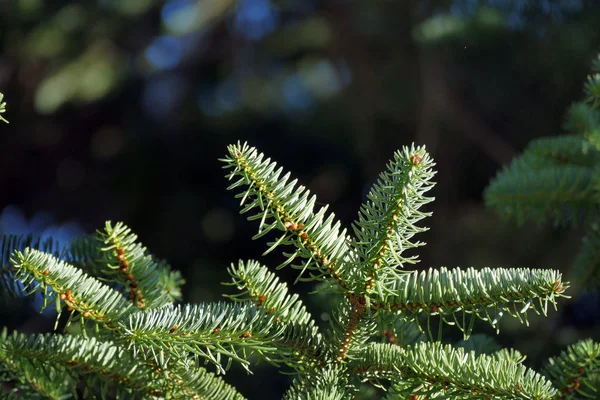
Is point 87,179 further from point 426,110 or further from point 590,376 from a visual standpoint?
point 590,376

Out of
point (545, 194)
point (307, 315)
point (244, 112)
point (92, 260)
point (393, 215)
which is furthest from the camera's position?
point (244, 112)

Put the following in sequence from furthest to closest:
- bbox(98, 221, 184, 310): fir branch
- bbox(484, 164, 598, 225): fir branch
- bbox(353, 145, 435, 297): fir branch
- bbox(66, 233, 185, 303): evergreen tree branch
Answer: bbox(484, 164, 598, 225): fir branch
bbox(66, 233, 185, 303): evergreen tree branch
bbox(98, 221, 184, 310): fir branch
bbox(353, 145, 435, 297): fir branch

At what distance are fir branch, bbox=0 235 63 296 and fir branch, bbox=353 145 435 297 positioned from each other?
46 centimetres

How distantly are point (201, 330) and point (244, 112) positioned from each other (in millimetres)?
2022

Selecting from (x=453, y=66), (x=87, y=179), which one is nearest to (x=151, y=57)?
(x=87, y=179)

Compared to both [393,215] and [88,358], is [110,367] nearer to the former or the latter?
[88,358]

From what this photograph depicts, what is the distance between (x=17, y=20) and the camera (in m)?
1.90

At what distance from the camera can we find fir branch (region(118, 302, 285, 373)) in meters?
0.51

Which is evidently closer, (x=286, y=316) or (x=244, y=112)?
(x=286, y=316)

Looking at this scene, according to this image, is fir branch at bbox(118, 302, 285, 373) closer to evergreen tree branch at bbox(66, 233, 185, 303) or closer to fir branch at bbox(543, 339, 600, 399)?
evergreen tree branch at bbox(66, 233, 185, 303)

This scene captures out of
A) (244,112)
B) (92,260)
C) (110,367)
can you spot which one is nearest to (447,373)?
(110,367)

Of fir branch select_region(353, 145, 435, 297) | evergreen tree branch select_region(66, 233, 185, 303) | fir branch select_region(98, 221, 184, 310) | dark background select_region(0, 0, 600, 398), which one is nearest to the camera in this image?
fir branch select_region(353, 145, 435, 297)

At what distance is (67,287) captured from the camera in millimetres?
542

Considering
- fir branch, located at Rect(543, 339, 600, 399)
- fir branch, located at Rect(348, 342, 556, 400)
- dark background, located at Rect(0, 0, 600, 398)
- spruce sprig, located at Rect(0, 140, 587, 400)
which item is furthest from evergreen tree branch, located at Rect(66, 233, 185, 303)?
dark background, located at Rect(0, 0, 600, 398)
